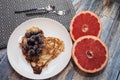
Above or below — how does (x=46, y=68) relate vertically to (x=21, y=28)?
below

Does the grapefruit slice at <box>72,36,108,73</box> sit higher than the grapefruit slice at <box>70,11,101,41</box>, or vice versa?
the grapefruit slice at <box>70,11,101,41</box>

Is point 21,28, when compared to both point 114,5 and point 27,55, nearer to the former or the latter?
point 27,55

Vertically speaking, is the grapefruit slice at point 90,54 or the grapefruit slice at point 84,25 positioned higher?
the grapefruit slice at point 84,25

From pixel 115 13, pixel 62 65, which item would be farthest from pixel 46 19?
pixel 115 13

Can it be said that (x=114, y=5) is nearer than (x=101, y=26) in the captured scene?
No
